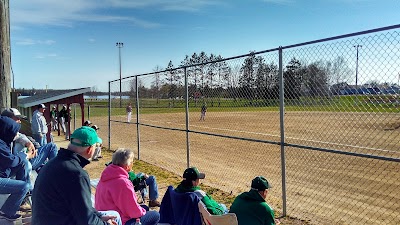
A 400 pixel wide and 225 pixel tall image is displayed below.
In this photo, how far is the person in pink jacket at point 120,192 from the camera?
13.8 feet

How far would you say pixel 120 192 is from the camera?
419 centimetres

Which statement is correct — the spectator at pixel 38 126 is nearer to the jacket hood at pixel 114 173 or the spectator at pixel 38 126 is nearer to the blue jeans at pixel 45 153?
the blue jeans at pixel 45 153

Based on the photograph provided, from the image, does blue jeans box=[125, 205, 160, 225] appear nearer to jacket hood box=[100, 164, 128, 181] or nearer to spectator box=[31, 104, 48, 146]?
jacket hood box=[100, 164, 128, 181]

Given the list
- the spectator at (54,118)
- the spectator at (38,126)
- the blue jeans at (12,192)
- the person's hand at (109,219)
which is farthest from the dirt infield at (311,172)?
the spectator at (54,118)

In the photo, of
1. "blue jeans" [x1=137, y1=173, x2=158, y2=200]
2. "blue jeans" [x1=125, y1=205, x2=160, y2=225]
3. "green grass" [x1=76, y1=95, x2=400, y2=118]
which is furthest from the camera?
"blue jeans" [x1=137, y1=173, x2=158, y2=200]

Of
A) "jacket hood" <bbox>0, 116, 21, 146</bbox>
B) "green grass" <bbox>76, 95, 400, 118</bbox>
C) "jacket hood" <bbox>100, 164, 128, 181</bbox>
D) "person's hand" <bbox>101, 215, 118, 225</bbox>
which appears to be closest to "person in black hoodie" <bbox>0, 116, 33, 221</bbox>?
"jacket hood" <bbox>0, 116, 21, 146</bbox>

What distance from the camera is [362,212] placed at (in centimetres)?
717

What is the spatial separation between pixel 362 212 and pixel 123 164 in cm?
500

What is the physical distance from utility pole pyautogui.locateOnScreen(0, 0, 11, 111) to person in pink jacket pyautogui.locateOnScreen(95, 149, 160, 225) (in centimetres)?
426

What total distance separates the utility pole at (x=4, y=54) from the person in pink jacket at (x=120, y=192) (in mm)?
4262

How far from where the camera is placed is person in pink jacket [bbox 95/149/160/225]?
420 centimetres

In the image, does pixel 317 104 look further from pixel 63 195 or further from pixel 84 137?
pixel 63 195

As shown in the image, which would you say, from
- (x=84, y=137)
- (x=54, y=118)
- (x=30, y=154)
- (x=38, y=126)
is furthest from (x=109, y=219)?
(x=54, y=118)

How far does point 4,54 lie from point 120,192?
4.76m
